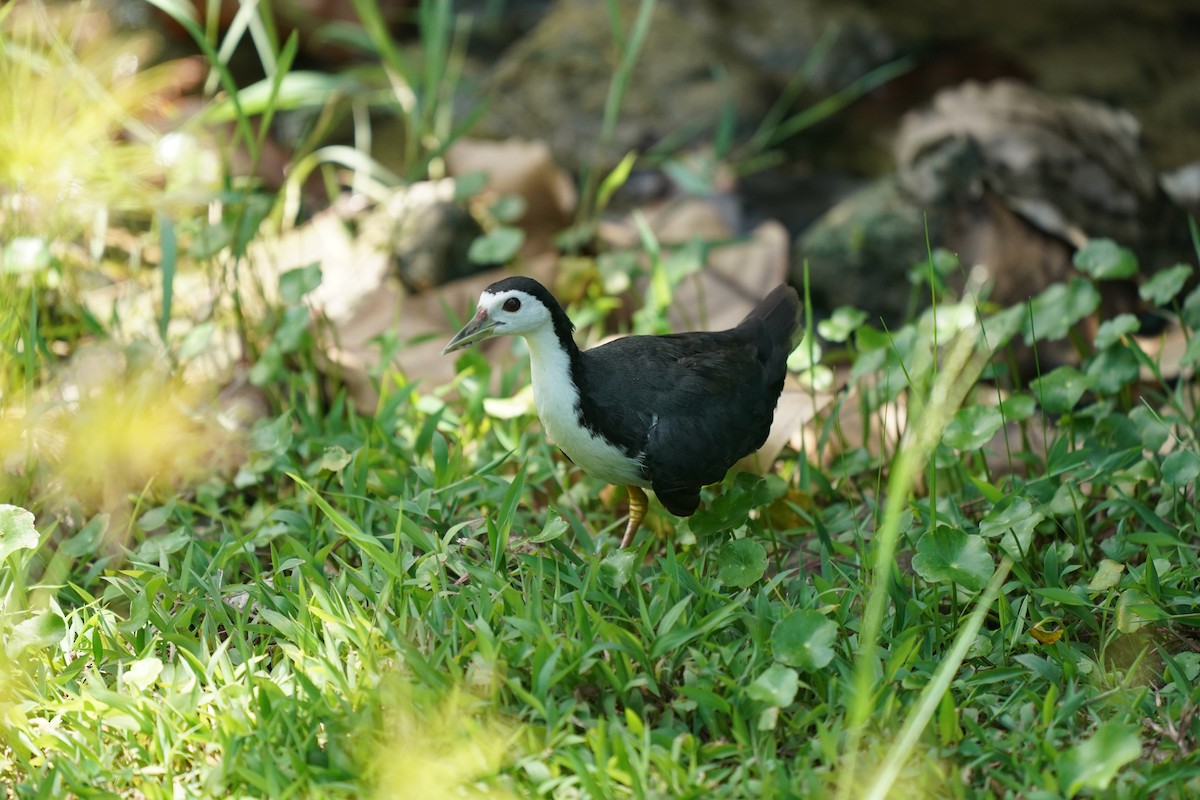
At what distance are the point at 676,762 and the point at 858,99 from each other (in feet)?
15.1

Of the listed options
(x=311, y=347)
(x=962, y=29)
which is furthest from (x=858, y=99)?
(x=311, y=347)

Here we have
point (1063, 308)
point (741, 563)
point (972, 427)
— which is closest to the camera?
point (741, 563)

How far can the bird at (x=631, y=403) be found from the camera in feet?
9.20

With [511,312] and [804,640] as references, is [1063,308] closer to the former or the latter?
[804,640]

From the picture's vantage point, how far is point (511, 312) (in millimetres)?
2832

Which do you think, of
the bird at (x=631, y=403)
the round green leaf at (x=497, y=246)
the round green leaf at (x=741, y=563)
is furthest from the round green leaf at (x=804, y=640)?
the round green leaf at (x=497, y=246)

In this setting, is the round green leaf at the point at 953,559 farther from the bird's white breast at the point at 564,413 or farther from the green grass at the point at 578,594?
the bird's white breast at the point at 564,413

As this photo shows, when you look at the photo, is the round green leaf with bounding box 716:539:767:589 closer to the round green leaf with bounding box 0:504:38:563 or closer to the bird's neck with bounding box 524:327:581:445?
the bird's neck with bounding box 524:327:581:445

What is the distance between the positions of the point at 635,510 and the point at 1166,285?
5.61 feet

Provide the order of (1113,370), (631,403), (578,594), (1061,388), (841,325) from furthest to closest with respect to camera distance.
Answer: (841,325) < (1113,370) < (1061,388) < (631,403) < (578,594)

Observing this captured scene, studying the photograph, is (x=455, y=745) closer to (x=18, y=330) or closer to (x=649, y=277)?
(x=18, y=330)

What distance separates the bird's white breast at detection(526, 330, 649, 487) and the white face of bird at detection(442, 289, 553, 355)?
4cm

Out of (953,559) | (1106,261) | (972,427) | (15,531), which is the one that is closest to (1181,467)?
(972,427)

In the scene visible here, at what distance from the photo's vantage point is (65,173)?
12.7 feet
